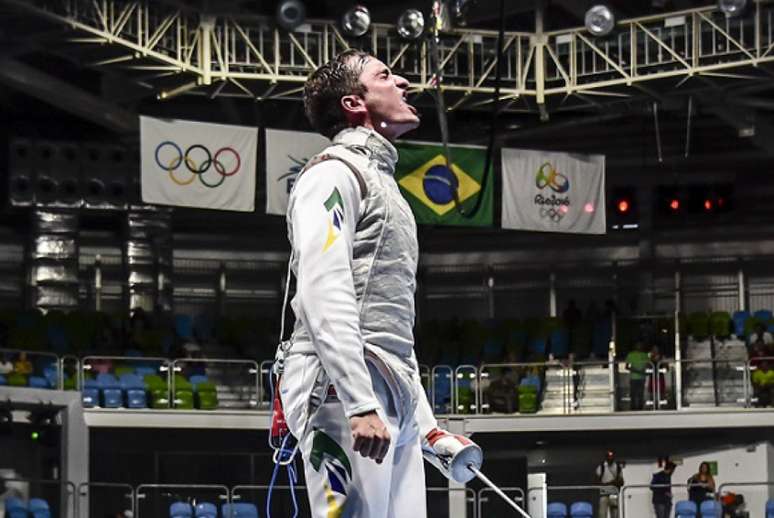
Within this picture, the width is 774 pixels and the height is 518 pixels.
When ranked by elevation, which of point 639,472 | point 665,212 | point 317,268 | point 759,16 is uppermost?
point 759,16

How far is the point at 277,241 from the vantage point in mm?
29766

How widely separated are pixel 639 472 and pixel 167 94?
9408mm

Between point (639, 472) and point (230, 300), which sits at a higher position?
point (230, 300)

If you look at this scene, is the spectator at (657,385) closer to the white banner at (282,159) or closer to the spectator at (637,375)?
the spectator at (637,375)

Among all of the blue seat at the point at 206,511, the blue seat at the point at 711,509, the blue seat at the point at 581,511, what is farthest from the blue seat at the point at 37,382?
the blue seat at the point at 711,509

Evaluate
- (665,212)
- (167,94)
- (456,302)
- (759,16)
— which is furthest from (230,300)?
(759,16)

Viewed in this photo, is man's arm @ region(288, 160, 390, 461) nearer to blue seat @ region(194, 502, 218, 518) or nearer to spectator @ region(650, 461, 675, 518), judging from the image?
blue seat @ region(194, 502, 218, 518)

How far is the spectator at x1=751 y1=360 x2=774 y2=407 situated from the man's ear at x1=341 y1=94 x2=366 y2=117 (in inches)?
795

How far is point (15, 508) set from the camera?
774 inches

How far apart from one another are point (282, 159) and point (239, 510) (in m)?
5.54

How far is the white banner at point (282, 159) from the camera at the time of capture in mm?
23906

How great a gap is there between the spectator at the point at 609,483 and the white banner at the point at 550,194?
3.50 metres

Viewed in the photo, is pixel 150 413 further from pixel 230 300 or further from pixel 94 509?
pixel 230 300

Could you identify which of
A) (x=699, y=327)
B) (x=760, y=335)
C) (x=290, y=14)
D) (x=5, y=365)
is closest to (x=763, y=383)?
(x=760, y=335)
